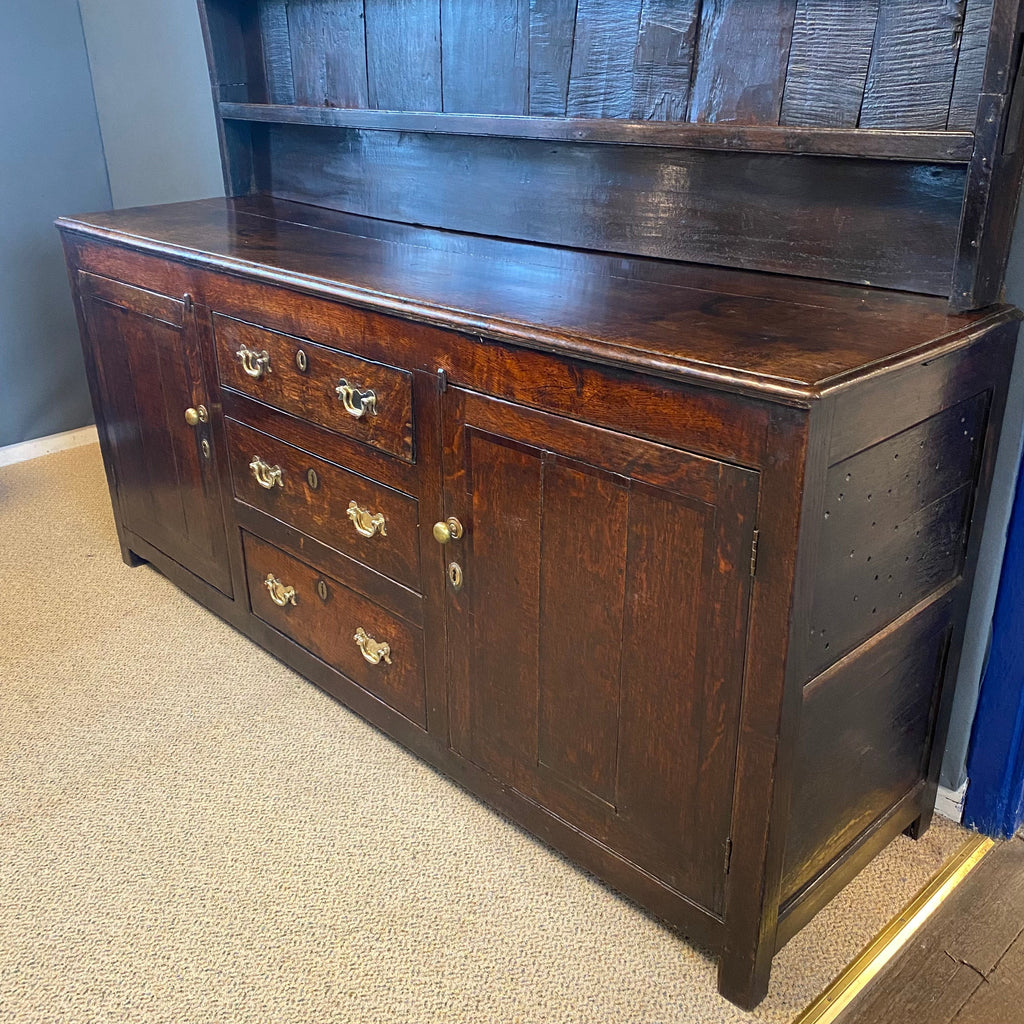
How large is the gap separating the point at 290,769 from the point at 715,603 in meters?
0.94

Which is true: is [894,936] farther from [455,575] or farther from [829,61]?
[829,61]

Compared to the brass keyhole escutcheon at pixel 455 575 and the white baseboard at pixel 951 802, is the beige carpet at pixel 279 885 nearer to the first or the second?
the white baseboard at pixel 951 802

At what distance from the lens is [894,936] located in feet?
4.53

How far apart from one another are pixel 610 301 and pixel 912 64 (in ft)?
1.58

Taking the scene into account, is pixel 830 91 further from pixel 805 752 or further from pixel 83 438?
pixel 83 438

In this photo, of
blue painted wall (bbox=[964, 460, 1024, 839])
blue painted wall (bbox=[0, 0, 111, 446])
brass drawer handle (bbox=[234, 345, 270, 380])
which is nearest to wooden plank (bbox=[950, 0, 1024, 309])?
blue painted wall (bbox=[964, 460, 1024, 839])

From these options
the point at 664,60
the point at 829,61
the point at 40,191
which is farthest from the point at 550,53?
the point at 40,191

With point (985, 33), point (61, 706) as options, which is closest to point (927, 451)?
point (985, 33)

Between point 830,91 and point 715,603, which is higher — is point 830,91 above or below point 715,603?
above

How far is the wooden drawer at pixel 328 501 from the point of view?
1539 mm

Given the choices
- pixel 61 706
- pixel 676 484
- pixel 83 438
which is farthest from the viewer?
pixel 83 438

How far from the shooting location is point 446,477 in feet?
4.59

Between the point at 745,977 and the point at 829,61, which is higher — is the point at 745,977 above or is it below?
below

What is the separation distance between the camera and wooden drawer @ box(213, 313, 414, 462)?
4.74ft
